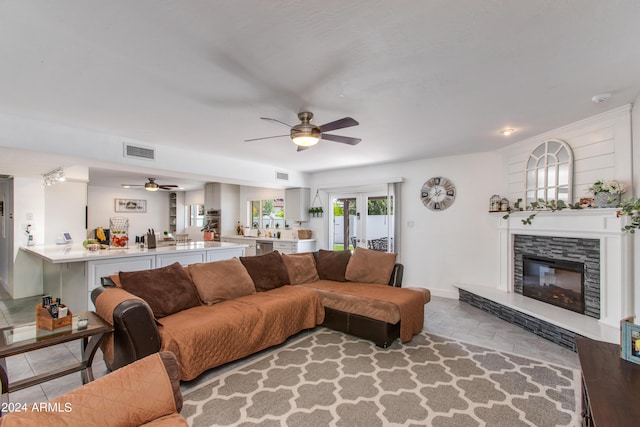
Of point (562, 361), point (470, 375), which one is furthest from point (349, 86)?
point (562, 361)

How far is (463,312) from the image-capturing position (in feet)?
14.0

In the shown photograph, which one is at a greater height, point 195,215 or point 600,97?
point 600,97

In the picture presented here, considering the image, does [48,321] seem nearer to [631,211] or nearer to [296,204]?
[631,211]

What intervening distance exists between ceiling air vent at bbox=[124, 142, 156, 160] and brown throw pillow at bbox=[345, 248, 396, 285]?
3.17 meters

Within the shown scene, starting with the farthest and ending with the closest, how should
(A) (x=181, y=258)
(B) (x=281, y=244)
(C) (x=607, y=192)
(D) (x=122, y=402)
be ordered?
1. (B) (x=281, y=244)
2. (A) (x=181, y=258)
3. (C) (x=607, y=192)
4. (D) (x=122, y=402)

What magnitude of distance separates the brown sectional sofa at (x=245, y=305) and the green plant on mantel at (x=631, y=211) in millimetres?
2019

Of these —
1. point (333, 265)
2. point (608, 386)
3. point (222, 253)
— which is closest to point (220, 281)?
point (333, 265)

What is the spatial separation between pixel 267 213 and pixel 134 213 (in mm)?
4636

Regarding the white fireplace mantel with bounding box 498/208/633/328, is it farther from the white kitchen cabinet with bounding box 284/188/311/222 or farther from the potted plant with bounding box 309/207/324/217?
the white kitchen cabinet with bounding box 284/188/311/222

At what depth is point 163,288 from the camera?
2787 millimetres

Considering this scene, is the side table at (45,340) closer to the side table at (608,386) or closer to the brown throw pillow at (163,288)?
the brown throw pillow at (163,288)

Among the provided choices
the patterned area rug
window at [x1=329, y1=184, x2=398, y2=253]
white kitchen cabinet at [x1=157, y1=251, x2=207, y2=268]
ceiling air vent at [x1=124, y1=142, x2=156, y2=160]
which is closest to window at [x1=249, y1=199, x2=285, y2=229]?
window at [x1=329, y1=184, x2=398, y2=253]

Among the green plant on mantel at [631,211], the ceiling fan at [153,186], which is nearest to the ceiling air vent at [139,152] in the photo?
the ceiling fan at [153,186]

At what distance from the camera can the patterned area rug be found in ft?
6.60
